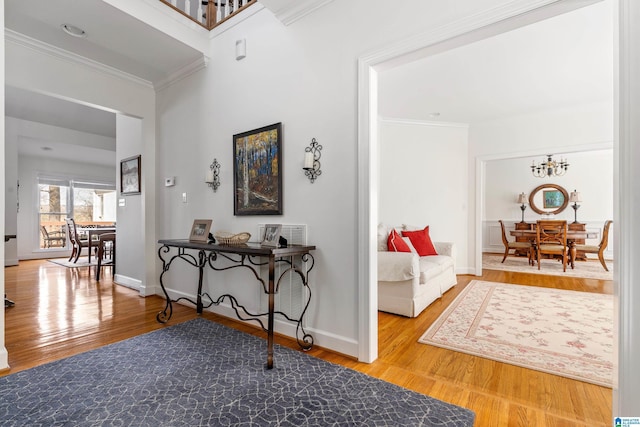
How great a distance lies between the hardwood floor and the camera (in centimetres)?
165

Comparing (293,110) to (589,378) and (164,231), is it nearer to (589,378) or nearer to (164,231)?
(164,231)

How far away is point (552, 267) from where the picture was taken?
241 inches

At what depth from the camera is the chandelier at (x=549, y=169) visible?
24.1 feet

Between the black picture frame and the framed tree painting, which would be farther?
the black picture frame

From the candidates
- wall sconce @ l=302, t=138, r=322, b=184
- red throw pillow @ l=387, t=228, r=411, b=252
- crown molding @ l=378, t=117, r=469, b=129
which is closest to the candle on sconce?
wall sconce @ l=302, t=138, r=322, b=184

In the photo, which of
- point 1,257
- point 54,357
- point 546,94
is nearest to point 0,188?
point 1,257

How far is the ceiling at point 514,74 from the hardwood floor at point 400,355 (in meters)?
2.76

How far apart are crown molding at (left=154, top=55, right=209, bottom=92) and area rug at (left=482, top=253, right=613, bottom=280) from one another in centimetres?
607

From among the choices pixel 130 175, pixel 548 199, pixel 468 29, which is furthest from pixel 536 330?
pixel 548 199

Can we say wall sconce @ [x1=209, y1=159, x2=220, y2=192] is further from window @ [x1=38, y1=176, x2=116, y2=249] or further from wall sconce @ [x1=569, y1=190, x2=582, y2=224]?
wall sconce @ [x1=569, y1=190, x2=582, y2=224]

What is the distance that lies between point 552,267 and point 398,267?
4937 millimetres

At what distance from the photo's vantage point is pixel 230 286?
122 inches

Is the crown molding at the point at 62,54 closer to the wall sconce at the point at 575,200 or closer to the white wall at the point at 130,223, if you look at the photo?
the white wall at the point at 130,223

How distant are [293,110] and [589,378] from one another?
9.23 feet
